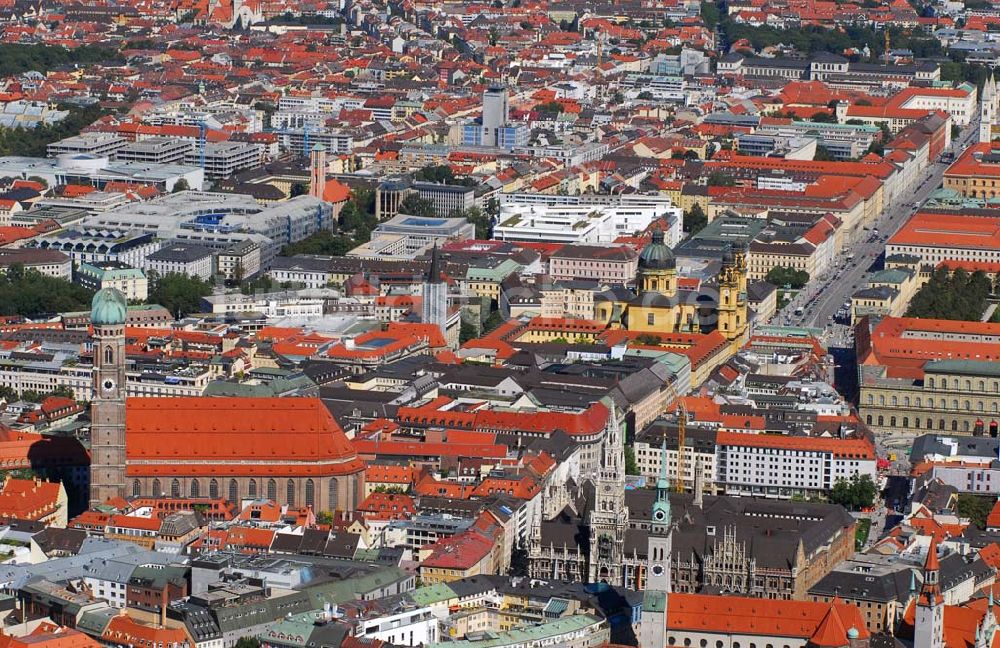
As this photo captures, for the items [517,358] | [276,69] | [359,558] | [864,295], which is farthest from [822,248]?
[276,69]

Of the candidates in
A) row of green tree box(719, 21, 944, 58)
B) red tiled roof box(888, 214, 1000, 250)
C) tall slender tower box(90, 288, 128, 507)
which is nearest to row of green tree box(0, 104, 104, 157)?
red tiled roof box(888, 214, 1000, 250)

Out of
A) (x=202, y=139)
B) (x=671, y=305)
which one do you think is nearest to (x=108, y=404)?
(x=671, y=305)

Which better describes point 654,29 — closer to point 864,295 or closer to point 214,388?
point 864,295

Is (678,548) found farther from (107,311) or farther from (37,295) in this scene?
(37,295)

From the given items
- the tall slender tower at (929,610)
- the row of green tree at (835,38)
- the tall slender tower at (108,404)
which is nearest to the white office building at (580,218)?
the tall slender tower at (108,404)

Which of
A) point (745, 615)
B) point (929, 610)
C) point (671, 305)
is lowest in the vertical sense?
point (671, 305)

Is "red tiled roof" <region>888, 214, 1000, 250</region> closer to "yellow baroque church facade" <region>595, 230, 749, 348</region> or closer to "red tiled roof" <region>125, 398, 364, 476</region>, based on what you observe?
"yellow baroque church facade" <region>595, 230, 749, 348</region>
